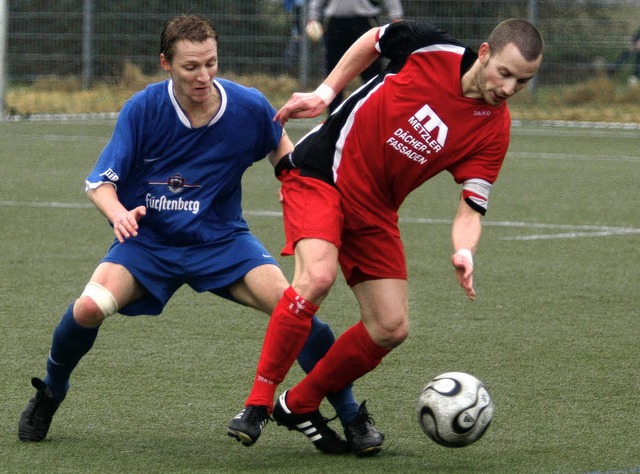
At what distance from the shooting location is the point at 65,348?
14.4 feet

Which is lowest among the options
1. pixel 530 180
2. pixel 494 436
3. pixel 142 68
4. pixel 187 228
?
pixel 142 68

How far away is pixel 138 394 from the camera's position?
496cm

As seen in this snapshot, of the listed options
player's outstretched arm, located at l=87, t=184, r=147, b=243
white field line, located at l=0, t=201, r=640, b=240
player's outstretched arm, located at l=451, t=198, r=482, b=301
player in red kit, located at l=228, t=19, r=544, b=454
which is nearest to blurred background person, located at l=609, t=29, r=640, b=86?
white field line, located at l=0, t=201, r=640, b=240

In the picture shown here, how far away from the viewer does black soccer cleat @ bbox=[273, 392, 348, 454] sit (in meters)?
4.36

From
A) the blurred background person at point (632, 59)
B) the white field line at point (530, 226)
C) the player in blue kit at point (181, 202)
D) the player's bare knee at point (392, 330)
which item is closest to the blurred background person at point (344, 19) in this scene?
the white field line at point (530, 226)

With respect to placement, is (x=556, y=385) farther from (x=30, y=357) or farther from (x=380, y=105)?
(x=30, y=357)

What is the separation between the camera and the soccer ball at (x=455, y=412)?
414cm

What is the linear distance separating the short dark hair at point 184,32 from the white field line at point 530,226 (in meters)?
4.62

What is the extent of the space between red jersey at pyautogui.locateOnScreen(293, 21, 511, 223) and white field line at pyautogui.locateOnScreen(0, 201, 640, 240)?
434 centimetres

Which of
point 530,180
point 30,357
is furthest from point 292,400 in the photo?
point 530,180

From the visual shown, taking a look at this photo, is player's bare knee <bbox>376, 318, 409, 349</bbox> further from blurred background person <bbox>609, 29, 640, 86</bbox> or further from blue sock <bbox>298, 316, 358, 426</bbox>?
blurred background person <bbox>609, 29, 640, 86</bbox>

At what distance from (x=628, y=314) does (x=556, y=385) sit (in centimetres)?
151

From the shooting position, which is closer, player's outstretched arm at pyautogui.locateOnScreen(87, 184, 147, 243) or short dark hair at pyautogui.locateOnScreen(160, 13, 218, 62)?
player's outstretched arm at pyautogui.locateOnScreen(87, 184, 147, 243)

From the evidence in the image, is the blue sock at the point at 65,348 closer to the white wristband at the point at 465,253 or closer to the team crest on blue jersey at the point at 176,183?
the team crest on blue jersey at the point at 176,183
